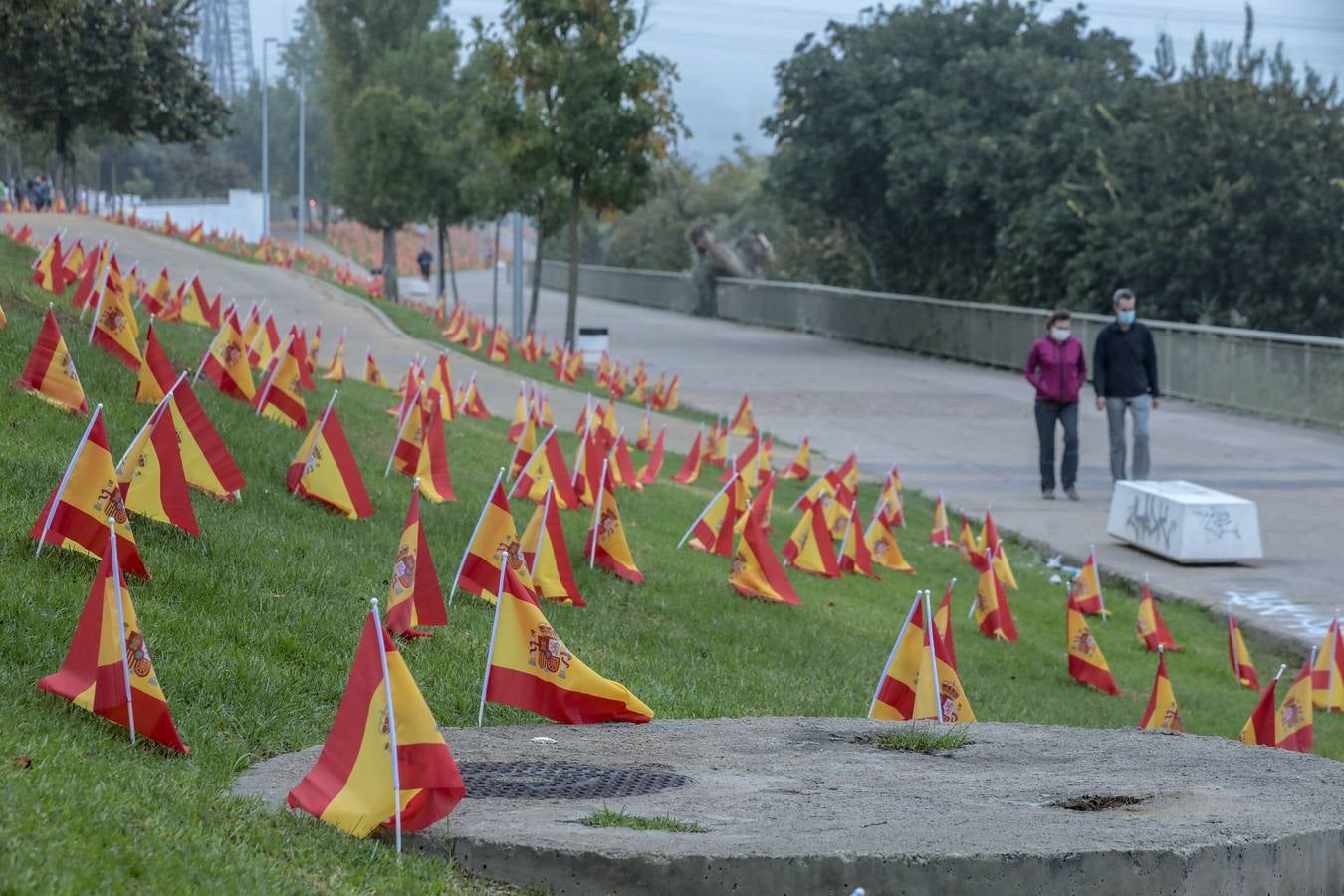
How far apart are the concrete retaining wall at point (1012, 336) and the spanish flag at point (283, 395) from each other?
16690 millimetres

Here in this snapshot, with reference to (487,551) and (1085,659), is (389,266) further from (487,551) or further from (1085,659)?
(487,551)

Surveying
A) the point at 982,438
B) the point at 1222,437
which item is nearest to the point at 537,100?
the point at 982,438

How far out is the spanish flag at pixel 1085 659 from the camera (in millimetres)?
10180

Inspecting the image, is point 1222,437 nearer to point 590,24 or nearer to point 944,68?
point 590,24

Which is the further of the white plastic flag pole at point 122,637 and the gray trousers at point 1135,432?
the gray trousers at point 1135,432

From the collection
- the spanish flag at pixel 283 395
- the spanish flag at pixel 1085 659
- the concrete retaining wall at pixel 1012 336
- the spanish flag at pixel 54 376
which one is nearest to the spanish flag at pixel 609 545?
the spanish flag at pixel 1085 659

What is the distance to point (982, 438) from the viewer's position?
905 inches

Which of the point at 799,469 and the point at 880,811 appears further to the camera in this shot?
the point at 799,469

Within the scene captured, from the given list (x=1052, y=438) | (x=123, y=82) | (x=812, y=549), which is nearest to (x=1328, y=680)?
(x=812, y=549)

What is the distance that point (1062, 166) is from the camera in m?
35.2

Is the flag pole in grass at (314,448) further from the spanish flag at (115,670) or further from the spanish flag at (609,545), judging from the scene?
the spanish flag at (115,670)

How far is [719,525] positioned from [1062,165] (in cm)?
2501

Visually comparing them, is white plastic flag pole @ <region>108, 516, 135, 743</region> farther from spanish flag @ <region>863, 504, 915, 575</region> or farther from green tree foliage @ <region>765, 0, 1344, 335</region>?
green tree foliage @ <region>765, 0, 1344, 335</region>

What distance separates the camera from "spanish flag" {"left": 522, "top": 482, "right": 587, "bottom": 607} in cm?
893
